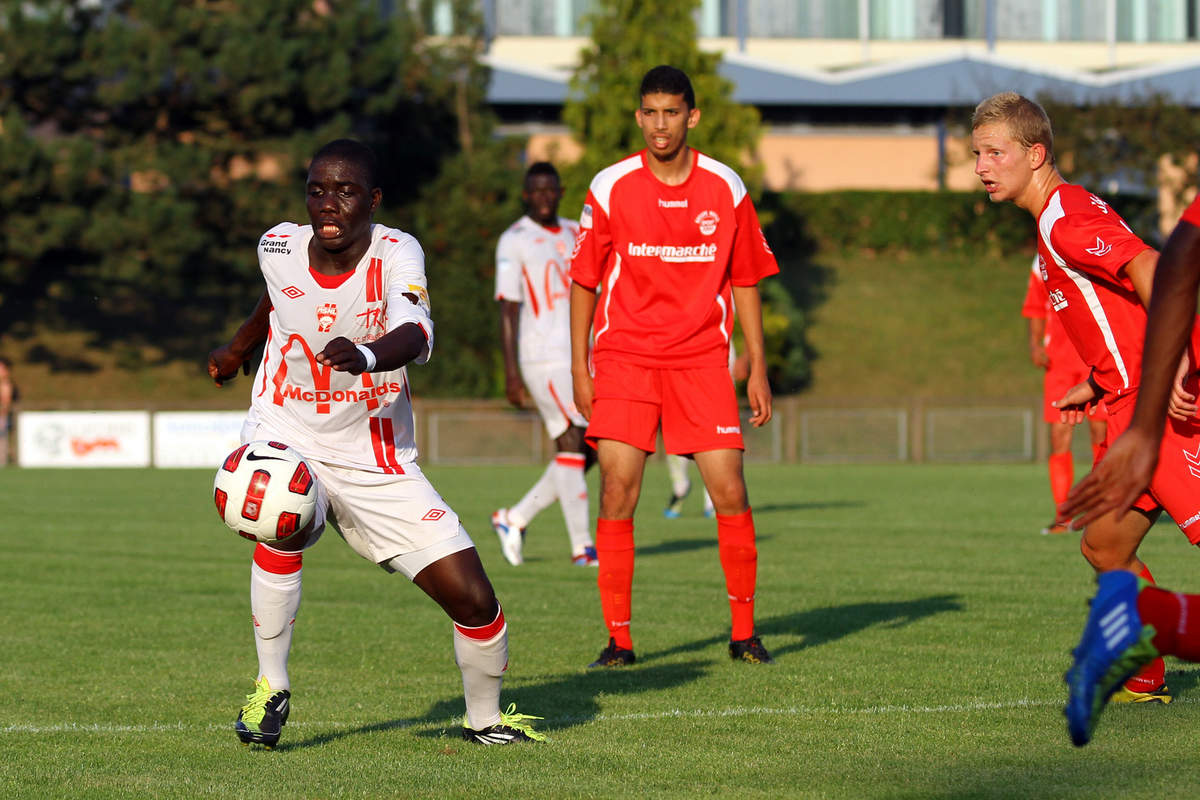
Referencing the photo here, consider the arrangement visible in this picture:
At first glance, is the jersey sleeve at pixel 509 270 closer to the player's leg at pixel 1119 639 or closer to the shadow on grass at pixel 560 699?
the shadow on grass at pixel 560 699

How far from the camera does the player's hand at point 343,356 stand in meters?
4.71

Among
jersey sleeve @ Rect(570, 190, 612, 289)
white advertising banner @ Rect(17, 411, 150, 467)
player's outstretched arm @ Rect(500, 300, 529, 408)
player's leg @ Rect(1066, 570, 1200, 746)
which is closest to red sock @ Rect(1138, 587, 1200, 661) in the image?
player's leg @ Rect(1066, 570, 1200, 746)

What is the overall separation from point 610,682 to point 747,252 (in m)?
2.01

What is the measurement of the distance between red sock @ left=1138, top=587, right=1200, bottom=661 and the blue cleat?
0.04 metres

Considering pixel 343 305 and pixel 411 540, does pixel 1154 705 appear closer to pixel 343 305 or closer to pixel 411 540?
pixel 411 540

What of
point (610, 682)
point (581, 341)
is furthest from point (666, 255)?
point (610, 682)

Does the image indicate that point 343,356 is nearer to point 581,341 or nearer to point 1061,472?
point 581,341

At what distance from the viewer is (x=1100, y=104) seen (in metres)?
44.8

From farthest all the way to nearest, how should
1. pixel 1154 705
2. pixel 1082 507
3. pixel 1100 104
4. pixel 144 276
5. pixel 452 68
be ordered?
pixel 1100 104 < pixel 452 68 < pixel 144 276 < pixel 1154 705 < pixel 1082 507

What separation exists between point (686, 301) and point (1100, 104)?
40.4 metres

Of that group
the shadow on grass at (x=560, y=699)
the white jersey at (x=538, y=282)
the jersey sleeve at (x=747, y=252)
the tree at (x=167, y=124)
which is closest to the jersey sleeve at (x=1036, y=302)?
the white jersey at (x=538, y=282)

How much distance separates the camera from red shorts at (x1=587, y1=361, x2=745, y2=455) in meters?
7.28

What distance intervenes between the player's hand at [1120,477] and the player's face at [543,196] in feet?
27.1

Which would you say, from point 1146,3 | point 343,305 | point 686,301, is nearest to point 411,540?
point 343,305
